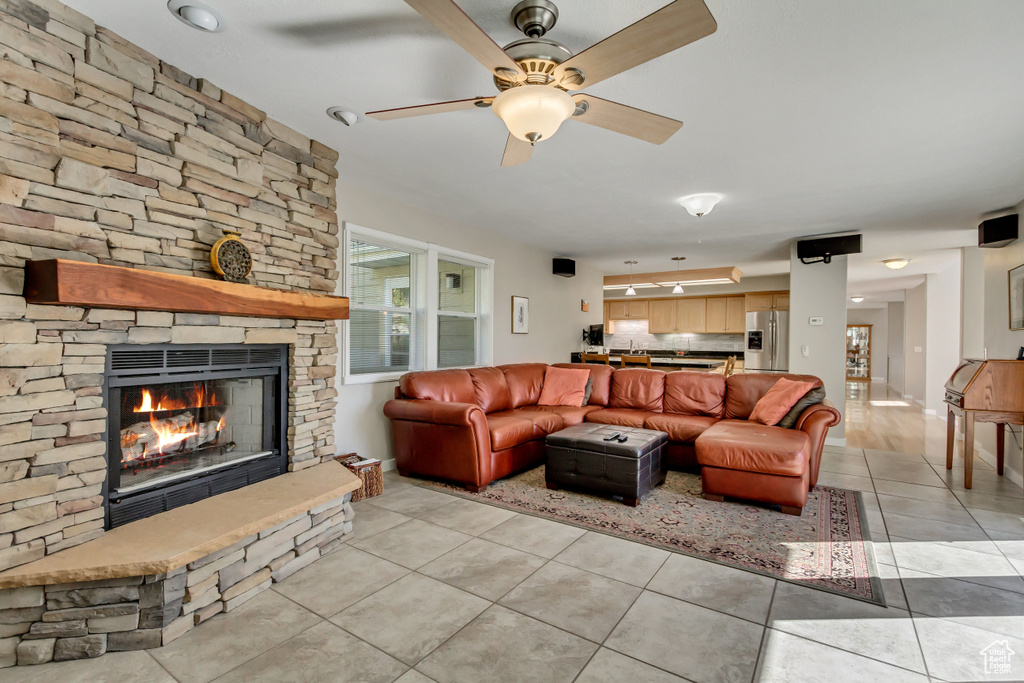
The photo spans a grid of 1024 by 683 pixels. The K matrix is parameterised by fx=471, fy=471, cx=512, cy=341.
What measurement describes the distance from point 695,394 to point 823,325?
214 cm

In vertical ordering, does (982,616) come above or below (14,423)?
below

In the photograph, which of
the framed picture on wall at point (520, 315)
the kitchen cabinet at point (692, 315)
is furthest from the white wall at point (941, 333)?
the framed picture on wall at point (520, 315)

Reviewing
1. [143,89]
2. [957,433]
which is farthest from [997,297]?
[143,89]

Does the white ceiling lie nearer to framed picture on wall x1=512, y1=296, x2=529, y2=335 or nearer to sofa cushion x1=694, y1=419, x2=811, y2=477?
framed picture on wall x1=512, y1=296, x2=529, y2=335

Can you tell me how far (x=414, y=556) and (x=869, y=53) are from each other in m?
3.24

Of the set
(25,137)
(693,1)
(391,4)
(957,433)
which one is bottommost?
(957,433)

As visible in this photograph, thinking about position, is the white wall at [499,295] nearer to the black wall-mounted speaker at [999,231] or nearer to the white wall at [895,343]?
the black wall-mounted speaker at [999,231]

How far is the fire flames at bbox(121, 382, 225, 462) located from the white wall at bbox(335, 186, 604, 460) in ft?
4.08

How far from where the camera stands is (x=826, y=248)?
17.9 ft

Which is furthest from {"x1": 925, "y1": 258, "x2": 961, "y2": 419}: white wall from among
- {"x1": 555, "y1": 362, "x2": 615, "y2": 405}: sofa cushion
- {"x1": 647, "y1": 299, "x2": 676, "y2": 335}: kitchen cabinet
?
{"x1": 555, "y1": 362, "x2": 615, "y2": 405}: sofa cushion

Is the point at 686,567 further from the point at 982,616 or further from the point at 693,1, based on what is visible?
the point at 693,1

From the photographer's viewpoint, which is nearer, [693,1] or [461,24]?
[693,1]

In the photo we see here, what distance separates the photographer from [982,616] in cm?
204

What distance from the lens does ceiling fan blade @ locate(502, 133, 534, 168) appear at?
239 cm
